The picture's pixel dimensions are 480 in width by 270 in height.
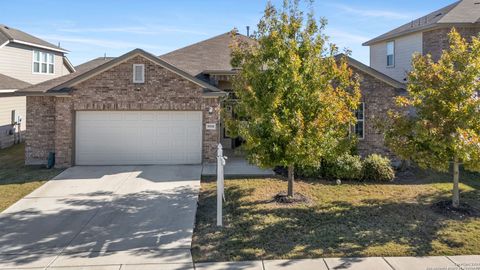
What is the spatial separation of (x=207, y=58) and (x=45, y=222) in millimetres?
12284

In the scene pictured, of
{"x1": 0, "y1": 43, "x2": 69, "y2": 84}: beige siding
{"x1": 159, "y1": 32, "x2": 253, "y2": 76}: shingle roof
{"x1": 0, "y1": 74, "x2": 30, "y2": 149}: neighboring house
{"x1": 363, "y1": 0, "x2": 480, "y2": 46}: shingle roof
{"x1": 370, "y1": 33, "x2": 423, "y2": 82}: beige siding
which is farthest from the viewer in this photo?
{"x1": 0, "y1": 43, "x2": 69, "y2": 84}: beige siding

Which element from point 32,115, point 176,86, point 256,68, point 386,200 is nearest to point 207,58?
point 176,86

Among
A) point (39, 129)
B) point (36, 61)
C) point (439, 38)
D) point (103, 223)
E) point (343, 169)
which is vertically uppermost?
point (439, 38)

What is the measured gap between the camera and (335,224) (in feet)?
27.9

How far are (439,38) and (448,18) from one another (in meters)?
1.04

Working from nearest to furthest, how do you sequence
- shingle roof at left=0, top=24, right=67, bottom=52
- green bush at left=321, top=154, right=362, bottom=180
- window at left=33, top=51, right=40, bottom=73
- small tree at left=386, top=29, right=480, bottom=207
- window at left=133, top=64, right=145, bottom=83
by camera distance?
small tree at left=386, top=29, right=480, bottom=207 → green bush at left=321, top=154, right=362, bottom=180 → window at left=133, top=64, right=145, bottom=83 → shingle roof at left=0, top=24, right=67, bottom=52 → window at left=33, top=51, right=40, bottom=73

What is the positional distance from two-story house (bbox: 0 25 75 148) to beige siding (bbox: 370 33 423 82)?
2096 cm

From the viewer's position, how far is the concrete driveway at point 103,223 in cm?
677

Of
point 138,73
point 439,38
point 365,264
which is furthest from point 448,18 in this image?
point 365,264

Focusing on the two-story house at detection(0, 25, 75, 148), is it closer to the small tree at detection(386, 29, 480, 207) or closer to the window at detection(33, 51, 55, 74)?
the window at detection(33, 51, 55, 74)

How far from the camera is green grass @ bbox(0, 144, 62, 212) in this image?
10703 millimetres

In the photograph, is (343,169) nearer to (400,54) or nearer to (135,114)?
(135,114)

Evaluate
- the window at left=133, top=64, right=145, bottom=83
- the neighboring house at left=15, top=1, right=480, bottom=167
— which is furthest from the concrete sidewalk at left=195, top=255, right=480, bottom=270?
the window at left=133, top=64, right=145, bottom=83

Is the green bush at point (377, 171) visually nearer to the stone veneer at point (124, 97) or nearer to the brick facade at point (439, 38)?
the stone veneer at point (124, 97)
